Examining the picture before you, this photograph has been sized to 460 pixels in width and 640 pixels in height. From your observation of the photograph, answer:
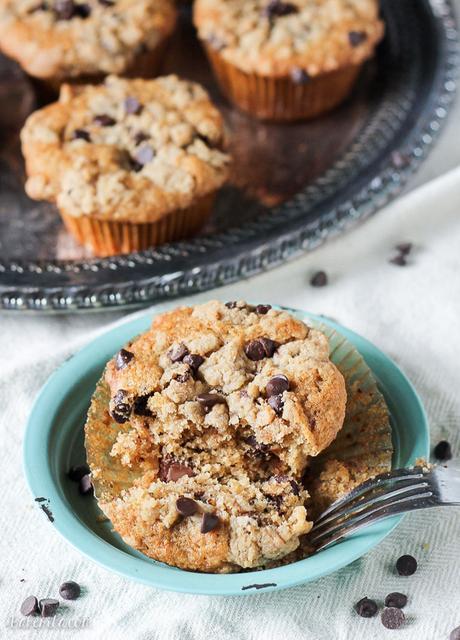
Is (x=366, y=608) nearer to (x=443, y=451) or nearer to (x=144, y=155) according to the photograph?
(x=443, y=451)

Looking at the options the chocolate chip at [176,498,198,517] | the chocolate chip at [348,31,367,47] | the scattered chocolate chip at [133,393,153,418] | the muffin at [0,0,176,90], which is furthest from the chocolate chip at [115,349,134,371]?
the chocolate chip at [348,31,367,47]

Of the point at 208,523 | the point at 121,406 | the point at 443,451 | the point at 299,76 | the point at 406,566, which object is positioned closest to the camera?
the point at 208,523

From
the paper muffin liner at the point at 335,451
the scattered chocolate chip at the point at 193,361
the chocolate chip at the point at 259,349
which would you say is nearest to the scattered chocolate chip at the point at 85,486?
the paper muffin liner at the point at 335,451

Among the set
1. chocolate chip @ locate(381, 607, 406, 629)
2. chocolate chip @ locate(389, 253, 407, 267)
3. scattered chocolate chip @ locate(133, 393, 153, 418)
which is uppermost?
scattered chocolate chip @ locate(133, 393, 153, 418)

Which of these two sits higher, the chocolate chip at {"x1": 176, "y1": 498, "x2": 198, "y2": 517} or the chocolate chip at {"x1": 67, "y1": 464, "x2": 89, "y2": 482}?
the chocolate chip at {"x1": 176, "y1": 498, "x2": 198, "y2": 517}

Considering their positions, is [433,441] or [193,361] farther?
[433,441]

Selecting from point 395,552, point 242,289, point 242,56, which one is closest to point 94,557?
point 395,552

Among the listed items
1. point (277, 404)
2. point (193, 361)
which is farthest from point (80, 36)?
point (277, 404)

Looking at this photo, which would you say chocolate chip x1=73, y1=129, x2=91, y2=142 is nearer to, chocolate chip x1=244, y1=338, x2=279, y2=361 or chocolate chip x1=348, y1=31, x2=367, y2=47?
chocolate chip x1=348, y1=31, x2=367, y2=47
